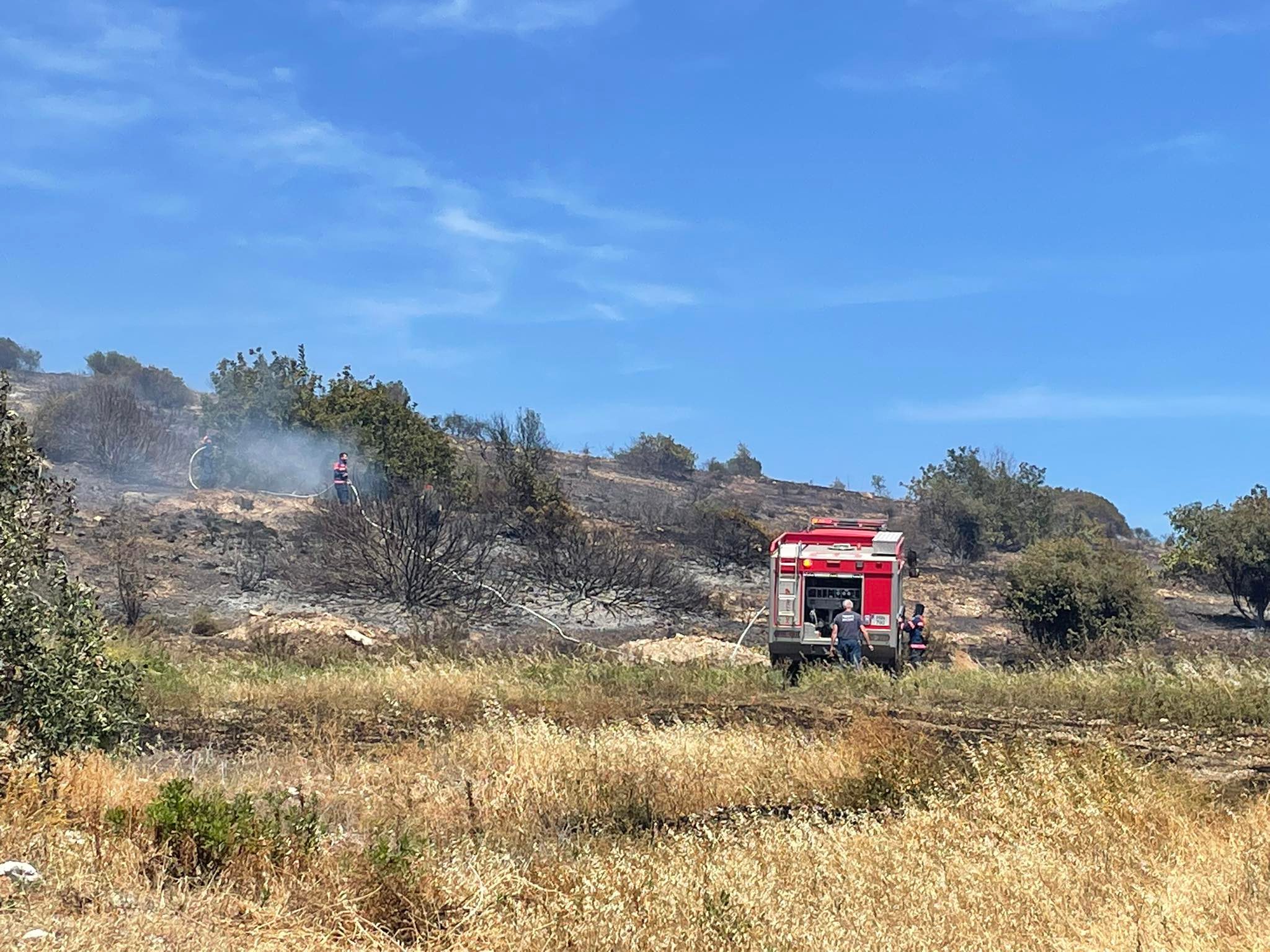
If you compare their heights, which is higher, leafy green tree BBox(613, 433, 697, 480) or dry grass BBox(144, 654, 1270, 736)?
leafy green tree BBox(613, 433, 697, 480)

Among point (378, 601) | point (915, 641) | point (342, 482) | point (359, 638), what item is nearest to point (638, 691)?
point (915, 641)

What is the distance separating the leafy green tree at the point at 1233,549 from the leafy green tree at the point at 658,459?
35.6 m

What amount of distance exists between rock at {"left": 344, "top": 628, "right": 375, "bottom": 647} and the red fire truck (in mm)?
7694

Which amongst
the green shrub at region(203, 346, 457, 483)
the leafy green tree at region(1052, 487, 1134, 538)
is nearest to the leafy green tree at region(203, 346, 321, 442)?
the green shrub at region(203, 346, 457, 483)

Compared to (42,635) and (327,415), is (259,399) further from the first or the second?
(42,635)

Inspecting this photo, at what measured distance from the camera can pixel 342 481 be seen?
113ft

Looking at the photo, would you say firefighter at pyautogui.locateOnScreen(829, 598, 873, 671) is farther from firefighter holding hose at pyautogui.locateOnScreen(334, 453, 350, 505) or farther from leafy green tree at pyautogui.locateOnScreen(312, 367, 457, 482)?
leafy green tree at pyautogui.locateOnScreen(312, 367, 457, 482)

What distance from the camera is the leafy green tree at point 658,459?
236 feet

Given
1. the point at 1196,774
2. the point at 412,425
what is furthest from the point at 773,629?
the point at 412,425

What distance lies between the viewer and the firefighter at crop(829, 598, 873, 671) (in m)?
20.2

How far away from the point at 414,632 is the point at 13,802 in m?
17.0

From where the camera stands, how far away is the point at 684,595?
33250 millimetres

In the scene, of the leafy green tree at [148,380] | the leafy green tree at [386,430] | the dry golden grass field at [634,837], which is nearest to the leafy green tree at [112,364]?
the leafy green tree at [148,380]

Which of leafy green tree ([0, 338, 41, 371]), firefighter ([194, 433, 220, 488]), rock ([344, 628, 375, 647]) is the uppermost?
leafy green tree ([0, 338, 41, 371])
